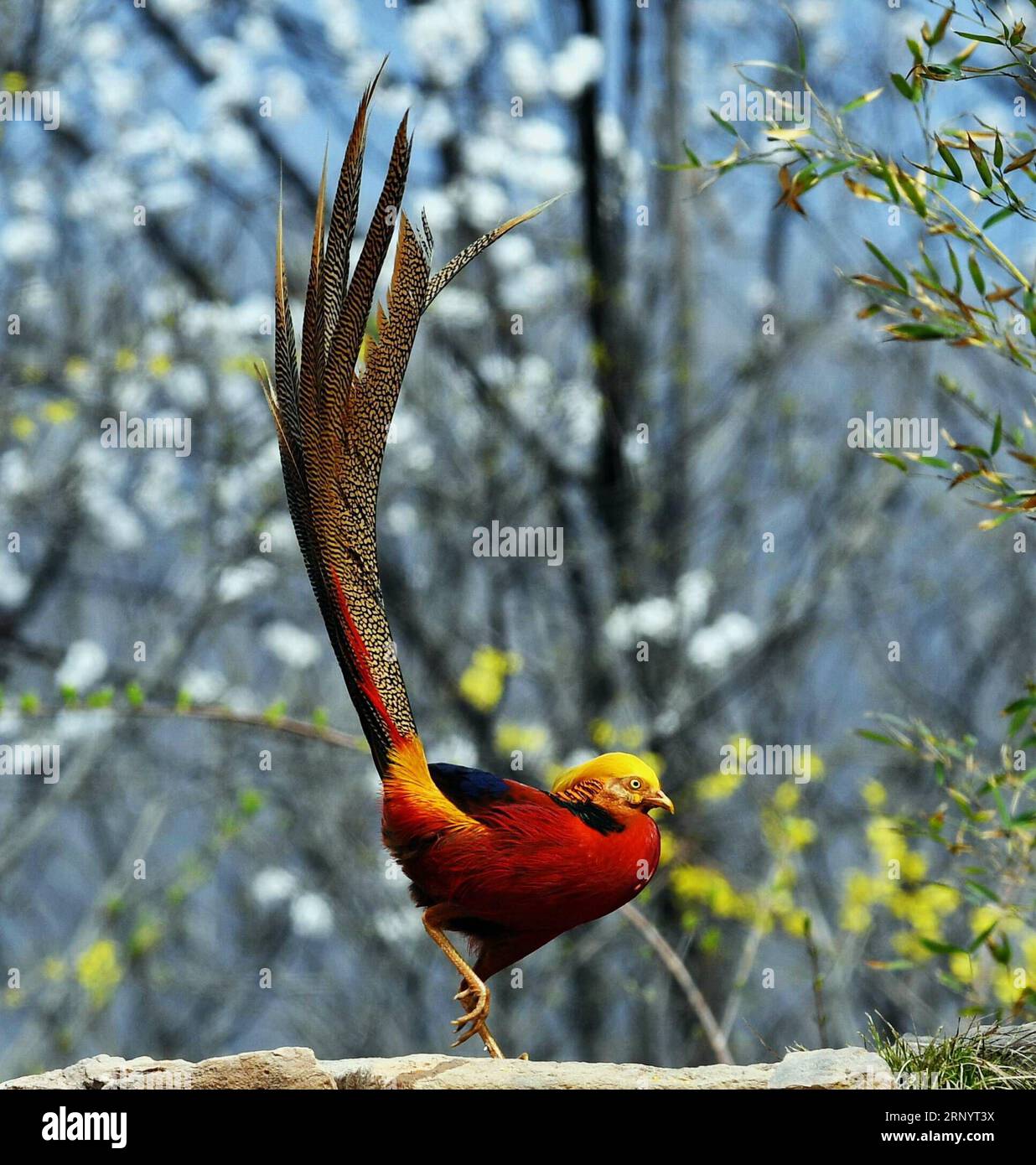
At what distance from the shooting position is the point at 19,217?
3.63m

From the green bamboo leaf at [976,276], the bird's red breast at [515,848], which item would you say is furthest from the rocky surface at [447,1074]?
the green bamboo leaf at [976,276]

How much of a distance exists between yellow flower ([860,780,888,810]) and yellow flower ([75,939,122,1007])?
6.34ft

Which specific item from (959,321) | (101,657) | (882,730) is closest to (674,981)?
(882,730)

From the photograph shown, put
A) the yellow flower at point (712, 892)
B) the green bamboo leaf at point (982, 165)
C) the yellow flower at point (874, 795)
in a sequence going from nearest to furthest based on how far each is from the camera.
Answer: the green bamboo leaf at point (982, 165), the yellow flower at point (712, 892), the yellow flower at point (874, 795)

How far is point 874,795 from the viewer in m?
3.48

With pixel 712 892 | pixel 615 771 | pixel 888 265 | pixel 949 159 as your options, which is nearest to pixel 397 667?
pixel 615 771

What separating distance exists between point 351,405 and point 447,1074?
0.82 metres

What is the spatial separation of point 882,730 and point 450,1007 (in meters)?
1.32

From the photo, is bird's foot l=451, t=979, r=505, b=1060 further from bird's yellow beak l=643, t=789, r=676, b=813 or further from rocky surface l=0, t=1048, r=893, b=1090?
bird's yellow beak l=643, t=789, r=676, b=813

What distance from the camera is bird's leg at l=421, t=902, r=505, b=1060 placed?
1604 mm

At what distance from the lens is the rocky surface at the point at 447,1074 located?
1591 mm

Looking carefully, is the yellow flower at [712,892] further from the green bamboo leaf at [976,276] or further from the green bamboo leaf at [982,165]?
the green bamboo leaf at [982,165]

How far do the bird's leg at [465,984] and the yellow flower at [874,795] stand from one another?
80.1 inches
